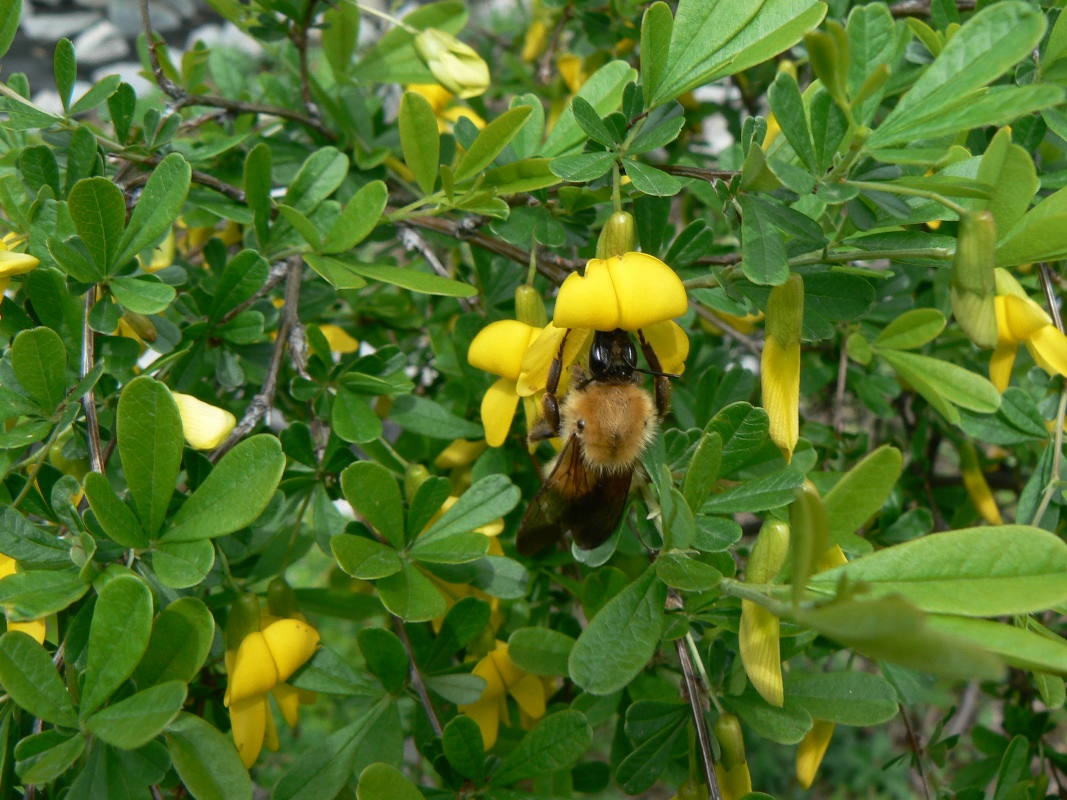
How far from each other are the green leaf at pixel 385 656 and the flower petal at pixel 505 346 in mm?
278

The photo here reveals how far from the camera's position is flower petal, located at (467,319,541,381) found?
80cm

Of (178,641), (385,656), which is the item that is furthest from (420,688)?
(178,641)

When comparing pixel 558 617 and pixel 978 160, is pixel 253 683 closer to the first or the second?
pixel 558 617

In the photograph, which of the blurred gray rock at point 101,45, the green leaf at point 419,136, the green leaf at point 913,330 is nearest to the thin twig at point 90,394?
the green leaf at point 419,136

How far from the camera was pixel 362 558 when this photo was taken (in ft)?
2.44

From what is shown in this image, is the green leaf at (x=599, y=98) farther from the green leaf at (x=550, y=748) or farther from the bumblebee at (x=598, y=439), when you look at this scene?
the green leaf at (x=550, y=748)

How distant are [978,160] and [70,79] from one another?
0.87 metres

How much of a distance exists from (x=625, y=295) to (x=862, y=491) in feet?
0.79

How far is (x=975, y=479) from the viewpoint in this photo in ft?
3.98

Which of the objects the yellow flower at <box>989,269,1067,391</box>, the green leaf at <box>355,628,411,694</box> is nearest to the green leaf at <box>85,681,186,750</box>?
the green leaf at <box>355,628,411,694</box>

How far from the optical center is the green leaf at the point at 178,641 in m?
0.64

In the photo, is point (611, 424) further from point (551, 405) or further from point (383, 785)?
point (383, 785)

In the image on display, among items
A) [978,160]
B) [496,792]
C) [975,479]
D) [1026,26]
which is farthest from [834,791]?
[1026,26]

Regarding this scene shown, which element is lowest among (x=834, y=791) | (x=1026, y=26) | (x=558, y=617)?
(x=834, y=791)
